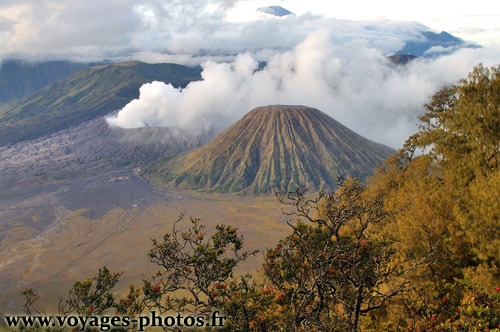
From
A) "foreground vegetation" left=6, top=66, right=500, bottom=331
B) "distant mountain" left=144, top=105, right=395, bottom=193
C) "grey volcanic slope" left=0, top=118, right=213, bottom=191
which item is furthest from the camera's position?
"grey volcanic slope" left=0, top=118, right=213, bottom=191

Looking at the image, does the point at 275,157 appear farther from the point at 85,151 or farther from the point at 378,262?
the point at 378,262

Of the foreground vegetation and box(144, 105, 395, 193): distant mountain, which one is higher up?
the foreground vegetation

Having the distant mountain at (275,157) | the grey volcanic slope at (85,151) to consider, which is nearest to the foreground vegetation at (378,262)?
the distant mountain at (275,157)

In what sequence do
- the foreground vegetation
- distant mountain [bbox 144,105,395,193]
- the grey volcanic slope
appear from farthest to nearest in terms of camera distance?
1. the grey volcanic slope
2. distant mountain [bbox 144,105,395,193]
3. the foreground vegetation

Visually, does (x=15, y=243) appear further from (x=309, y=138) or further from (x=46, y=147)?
(x=46, y=147)

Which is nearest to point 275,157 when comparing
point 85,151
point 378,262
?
point 85,151

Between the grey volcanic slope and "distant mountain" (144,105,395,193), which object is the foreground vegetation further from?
the grey volcanic slope

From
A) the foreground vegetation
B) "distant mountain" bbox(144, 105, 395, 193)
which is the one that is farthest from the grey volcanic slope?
the foreground vegetation
